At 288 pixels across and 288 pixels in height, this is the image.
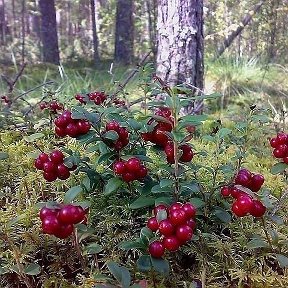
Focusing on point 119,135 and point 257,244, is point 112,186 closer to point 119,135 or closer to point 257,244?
point 119,135

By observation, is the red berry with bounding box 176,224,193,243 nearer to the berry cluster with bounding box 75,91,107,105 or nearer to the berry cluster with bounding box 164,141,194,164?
the berry cluster with bounding box 164,141,194,164

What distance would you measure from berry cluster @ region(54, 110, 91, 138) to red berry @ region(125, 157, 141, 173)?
18 cm

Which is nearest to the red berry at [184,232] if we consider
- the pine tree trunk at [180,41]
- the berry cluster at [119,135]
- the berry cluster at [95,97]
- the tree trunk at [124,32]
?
the berry cluster at [119,135]

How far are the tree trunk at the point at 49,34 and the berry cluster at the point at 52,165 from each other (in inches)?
299

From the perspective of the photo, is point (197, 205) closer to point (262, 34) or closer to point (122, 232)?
point (122, 232)

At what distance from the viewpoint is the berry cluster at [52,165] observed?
1.12 m

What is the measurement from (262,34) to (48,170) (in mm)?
9751

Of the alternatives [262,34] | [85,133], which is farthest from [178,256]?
[262,34]

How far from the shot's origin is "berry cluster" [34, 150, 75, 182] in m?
1.12

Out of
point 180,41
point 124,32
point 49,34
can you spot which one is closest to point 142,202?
point 180,41

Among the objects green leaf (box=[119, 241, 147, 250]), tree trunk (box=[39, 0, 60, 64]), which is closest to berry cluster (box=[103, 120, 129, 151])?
green leaf (box=[119, 241, 147, 250])

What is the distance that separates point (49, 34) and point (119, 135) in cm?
799

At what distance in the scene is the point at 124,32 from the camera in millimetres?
8320

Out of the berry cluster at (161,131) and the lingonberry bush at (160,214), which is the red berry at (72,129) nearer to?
the lingonberry bush at (160,214)
